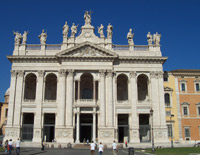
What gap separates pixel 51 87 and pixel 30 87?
420 centimetres

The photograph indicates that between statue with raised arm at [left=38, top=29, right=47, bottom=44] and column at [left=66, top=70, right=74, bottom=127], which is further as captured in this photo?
statue with raised arm at [left=38, top=29, right=47, bottom=44]

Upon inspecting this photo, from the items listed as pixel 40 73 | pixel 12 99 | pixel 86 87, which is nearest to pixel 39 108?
pixel 12 99

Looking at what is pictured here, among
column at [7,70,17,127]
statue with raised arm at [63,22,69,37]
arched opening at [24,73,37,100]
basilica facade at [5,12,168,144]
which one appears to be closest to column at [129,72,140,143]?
basilica facade at [5,12,168,144]

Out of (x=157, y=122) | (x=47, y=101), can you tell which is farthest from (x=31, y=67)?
(x=157, y=122)

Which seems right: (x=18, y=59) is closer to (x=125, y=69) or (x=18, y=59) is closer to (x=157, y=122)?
(x=125, y=69)

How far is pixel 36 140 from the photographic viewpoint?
44.4 metres

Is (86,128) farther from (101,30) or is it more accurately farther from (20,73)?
(101,30)

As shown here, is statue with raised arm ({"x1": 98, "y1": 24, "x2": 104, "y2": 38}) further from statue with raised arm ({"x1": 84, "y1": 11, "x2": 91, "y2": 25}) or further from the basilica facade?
statue with raised arm ({"x1": 84, "y1": 11, "x2": 91, "y2": 25})

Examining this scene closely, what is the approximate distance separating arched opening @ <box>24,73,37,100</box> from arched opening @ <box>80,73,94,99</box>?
30.3ft

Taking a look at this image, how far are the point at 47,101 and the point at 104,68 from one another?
1156 centimetres

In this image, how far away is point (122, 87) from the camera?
52.0 meters

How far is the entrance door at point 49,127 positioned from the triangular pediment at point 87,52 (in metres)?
11.8

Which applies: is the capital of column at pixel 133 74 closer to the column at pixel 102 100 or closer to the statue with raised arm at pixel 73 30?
the column at pixel 102 100

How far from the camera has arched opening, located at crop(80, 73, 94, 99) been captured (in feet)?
167
